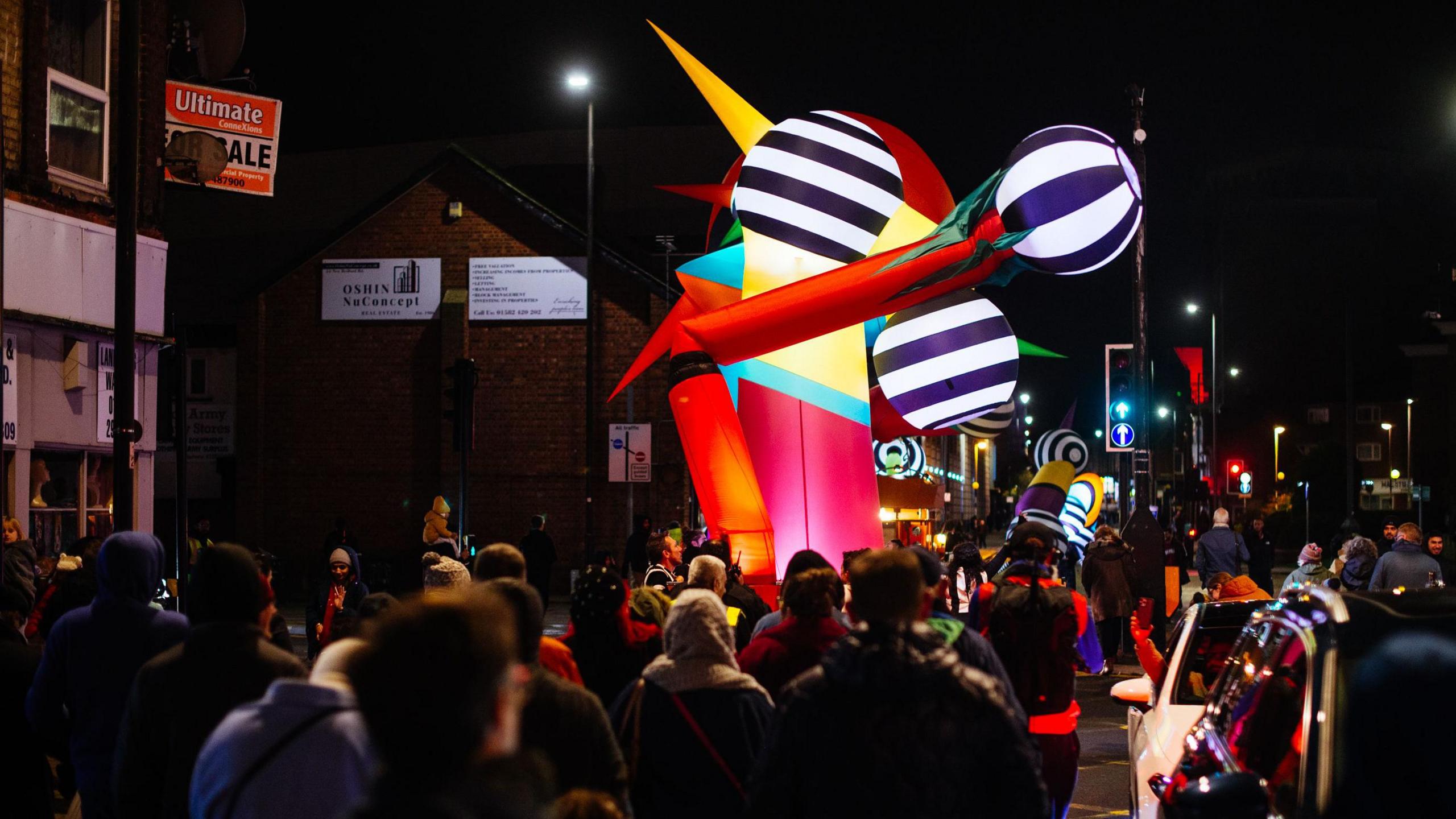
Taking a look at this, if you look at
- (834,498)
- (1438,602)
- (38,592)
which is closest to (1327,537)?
(834,498)

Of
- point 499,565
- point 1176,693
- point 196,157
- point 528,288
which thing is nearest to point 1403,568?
point 1176,693

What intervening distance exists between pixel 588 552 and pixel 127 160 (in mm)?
17020

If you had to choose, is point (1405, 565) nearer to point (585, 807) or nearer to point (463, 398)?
point (463, 398)

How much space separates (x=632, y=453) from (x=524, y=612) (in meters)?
23.6

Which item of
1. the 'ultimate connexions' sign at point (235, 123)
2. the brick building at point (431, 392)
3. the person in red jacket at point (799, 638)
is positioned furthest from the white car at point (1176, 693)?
the brick building at point (431, 392)

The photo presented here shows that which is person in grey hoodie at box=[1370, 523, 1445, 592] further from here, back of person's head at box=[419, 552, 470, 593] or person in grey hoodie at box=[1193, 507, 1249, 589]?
back of person's head at box=[419, 552, 470, 593]

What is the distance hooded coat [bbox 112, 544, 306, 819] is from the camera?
Result: 4379 millimetres

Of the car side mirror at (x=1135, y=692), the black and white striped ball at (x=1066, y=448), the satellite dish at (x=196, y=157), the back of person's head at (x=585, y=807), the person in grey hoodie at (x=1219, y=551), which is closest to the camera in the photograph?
the back of person's head at (x=585, y=807)

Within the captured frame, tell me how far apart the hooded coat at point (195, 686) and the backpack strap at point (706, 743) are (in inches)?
47.4

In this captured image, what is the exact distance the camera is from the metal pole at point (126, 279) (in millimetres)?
10906

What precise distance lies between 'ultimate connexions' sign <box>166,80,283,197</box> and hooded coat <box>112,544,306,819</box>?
52.5 feet

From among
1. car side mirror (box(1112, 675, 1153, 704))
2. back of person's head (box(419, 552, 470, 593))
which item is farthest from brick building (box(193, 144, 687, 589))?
car side mirror (box(1112, 675, 1153, 704))

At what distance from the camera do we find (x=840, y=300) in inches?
574

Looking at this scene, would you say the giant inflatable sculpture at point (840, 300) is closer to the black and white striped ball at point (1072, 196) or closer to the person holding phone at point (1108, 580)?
the black and white striped ball at point (1072, 196)
